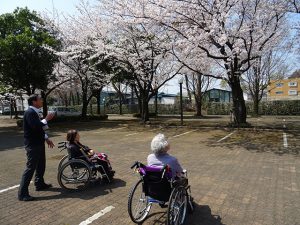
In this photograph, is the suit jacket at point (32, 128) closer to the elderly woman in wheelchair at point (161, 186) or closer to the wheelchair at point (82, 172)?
the wheelchair at point (82, 172)

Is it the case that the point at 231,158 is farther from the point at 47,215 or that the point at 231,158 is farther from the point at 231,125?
the point at 231,125

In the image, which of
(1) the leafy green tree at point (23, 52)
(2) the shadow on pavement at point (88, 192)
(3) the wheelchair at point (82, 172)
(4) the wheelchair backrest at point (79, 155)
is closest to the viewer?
(2) the shadow on pavement at point (88, 192)

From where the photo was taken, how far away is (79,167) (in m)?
5.12

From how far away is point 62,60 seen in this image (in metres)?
Result: 21.9

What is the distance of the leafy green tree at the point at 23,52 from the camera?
17109 millimetres

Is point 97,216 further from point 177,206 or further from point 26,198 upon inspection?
point 26,198

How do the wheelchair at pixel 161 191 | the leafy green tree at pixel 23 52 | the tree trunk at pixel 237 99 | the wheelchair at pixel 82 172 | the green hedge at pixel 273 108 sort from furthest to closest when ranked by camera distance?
the green hedge at pixel 273 108
the leafy green tree at pixel 23 52
the tree trunk at pixel 237 99
the wheelchair at pixel 82 172
the wheelchair at pixel 161 191

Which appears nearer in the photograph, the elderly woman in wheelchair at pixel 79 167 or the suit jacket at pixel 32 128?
the suit jacket at pixel 32 128

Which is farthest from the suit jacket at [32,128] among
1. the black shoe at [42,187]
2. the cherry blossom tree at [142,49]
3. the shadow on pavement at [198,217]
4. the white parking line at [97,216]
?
the cherry blossom tree at [142,49]

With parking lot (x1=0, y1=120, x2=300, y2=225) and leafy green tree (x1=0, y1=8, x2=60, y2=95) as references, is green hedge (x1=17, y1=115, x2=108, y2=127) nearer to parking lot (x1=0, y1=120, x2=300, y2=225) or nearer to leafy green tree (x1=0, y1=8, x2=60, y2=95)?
leafy green tree (x1=0, y1=8, x2=60, y2=95)

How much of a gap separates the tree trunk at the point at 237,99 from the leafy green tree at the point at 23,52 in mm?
11872

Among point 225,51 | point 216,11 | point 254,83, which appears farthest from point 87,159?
point 254,83

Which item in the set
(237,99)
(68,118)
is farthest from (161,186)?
(68,118)

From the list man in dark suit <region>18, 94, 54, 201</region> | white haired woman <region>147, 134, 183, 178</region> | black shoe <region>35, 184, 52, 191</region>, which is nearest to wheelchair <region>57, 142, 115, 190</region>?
black shoe <region>35, 184, 52, 191</region>
